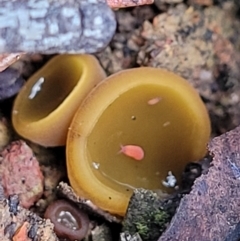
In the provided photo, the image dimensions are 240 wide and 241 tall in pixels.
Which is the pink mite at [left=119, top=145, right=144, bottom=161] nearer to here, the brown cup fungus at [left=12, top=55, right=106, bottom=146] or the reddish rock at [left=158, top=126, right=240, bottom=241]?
the brown cup fungus at [left=12, top=55, right=106, bottom=146]

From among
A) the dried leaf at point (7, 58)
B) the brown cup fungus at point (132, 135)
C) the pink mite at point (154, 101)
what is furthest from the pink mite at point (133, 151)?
the dried leaf at point (7, 58)

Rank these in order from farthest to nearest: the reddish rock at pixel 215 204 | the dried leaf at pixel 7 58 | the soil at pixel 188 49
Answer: the soil at pixel 188 49 < the dried leaf at pixel 7 58 < the reddish rock at pixel 215 204

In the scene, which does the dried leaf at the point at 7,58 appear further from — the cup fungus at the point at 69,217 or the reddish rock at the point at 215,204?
the reddish rock at the point at 215,204

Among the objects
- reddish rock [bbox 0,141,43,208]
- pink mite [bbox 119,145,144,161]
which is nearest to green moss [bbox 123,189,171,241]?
pink mite [bbox 119,145,144,161]

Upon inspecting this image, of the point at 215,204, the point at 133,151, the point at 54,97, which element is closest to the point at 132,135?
the point at 133,151

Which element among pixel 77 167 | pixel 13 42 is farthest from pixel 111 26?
pixel 77 167

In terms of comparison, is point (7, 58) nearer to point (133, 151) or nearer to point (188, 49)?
point (133, 151)

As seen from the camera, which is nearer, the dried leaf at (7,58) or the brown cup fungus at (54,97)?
the dried leaf at (7,58)

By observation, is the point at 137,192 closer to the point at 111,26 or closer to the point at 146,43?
the point at 111,26

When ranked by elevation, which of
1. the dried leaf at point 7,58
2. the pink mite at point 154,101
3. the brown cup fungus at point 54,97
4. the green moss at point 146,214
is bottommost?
the green moss at point 146,214

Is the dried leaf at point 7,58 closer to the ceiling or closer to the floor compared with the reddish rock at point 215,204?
closer to the ceiling
